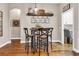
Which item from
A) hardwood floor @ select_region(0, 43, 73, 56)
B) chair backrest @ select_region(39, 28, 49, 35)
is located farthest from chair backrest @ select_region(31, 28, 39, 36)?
hardwood floor @ select_region(0, 43, 73, 56)

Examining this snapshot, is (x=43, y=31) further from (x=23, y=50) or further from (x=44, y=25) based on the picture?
(x=23, y=50)

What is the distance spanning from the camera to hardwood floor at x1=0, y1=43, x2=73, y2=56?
9.56ft

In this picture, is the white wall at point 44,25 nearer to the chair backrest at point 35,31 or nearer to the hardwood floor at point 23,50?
the chair backrest at point 35,31

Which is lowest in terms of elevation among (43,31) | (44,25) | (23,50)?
(23,50)

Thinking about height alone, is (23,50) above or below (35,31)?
below

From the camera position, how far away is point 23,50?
2.98 m

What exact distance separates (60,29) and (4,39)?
1.13 m

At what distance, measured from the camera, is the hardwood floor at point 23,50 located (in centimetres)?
291

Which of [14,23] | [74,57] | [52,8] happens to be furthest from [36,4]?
[74,57]

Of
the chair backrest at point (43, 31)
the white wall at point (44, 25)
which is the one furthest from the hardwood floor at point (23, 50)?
the chair backrest at point (43, 31)

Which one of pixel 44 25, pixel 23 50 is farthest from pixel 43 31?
pixel 23 50

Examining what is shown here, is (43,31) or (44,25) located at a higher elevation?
(44,25)

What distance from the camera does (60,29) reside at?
3.06 metres

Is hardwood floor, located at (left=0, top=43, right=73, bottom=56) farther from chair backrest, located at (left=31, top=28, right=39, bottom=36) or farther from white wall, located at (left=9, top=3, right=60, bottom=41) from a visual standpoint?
chair backrest, located at (left=31, top=28, right=39, bottom=36)
